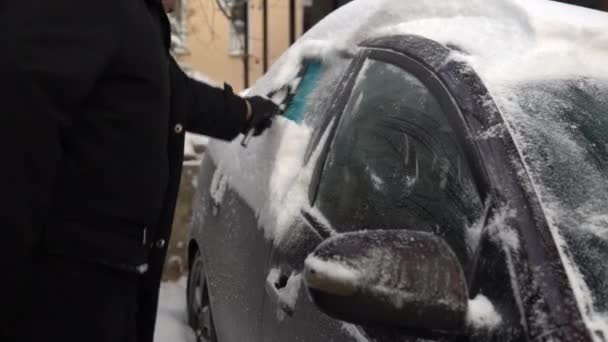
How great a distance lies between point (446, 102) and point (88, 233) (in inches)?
35.6

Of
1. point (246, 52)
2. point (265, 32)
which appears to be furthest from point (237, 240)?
point (246, 52)

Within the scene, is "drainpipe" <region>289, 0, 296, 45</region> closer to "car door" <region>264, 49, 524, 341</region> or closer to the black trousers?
"car door" <region>264, 49, 524, 341</region>

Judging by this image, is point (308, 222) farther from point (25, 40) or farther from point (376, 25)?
point (25, 40)

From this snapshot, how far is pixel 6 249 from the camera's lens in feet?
5.98

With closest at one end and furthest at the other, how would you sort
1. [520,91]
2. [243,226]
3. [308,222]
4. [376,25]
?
[520,91]
[308,222]
[376,25]
[243,226]

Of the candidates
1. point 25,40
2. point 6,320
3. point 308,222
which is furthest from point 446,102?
point 6,320

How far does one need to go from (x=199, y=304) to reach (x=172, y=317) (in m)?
0.68

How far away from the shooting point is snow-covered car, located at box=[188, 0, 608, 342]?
4.50ft

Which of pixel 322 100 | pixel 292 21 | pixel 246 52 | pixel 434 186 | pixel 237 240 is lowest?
pixel 246 52

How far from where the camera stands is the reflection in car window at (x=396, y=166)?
5.39 feet

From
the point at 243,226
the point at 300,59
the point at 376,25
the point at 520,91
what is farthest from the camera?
the point at 300,59

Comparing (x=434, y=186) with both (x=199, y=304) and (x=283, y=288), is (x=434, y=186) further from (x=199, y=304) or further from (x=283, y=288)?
(x=199, y=304)

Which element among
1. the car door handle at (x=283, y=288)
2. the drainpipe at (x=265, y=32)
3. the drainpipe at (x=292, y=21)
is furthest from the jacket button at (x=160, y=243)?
the drainpipe at (x=265, y=32)

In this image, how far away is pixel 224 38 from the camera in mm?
12867
